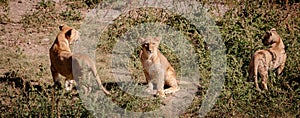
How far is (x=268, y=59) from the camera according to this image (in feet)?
27.4

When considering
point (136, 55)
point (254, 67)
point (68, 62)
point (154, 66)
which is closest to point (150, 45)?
point (154, 66)

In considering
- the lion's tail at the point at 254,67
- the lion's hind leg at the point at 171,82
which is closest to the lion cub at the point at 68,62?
the lion's hind leg at the point at 171,82

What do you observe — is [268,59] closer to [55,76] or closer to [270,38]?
[270,38]

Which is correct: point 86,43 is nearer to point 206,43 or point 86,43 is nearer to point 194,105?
point 206,43

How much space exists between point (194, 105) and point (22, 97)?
2002 mm

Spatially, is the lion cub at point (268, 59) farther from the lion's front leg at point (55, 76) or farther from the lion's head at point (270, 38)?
the lion's front leg at point (55, 76)

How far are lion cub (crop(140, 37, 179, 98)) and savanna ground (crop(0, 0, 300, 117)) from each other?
1.39 ft

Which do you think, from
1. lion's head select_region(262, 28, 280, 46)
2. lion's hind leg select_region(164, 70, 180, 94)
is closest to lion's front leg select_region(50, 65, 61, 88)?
lion's hind leg select_region(164, 70, 180, 94)

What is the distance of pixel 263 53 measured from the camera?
8.37 meters

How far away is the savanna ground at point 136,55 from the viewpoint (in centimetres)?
734

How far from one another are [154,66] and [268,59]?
148 centimetres

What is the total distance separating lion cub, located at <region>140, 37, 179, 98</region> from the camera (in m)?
8.07

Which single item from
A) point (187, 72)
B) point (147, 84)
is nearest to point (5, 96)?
point (147, 84)

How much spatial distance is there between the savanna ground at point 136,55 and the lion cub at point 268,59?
137mm
